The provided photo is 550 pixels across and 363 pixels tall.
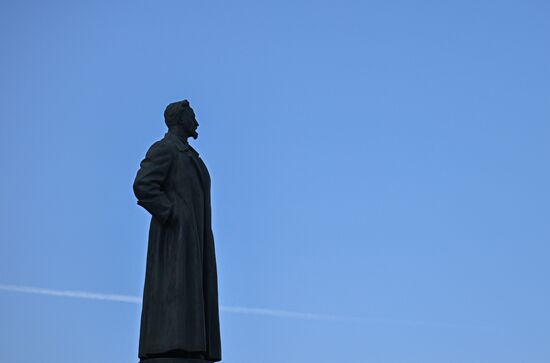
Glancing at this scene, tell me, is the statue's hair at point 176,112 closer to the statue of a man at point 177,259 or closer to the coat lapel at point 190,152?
the statue of a man at point 177,259

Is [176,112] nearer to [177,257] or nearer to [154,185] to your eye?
[154,185]

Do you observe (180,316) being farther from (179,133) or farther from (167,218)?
(179,133)

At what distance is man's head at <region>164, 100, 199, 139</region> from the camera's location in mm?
15328

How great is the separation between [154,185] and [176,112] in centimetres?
165

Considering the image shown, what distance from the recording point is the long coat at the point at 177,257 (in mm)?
13812

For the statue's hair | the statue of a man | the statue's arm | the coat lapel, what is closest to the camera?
the statue of a man

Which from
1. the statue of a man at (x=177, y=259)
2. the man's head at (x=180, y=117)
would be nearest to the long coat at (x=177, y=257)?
the statue of a man at (x=177, y=259)

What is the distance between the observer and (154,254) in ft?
47.0

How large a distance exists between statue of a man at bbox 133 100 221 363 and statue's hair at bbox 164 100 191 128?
0.02 meters

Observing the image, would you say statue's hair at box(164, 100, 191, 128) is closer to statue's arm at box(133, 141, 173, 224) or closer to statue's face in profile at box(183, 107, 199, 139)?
statue's face in profile at box(183, 107, 199, 139)

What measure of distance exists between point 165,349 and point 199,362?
1.99 ft

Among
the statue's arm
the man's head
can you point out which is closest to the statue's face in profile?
the man's head

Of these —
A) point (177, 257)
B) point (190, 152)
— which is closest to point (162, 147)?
point (190, 152)

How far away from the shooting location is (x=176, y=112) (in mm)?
15328
